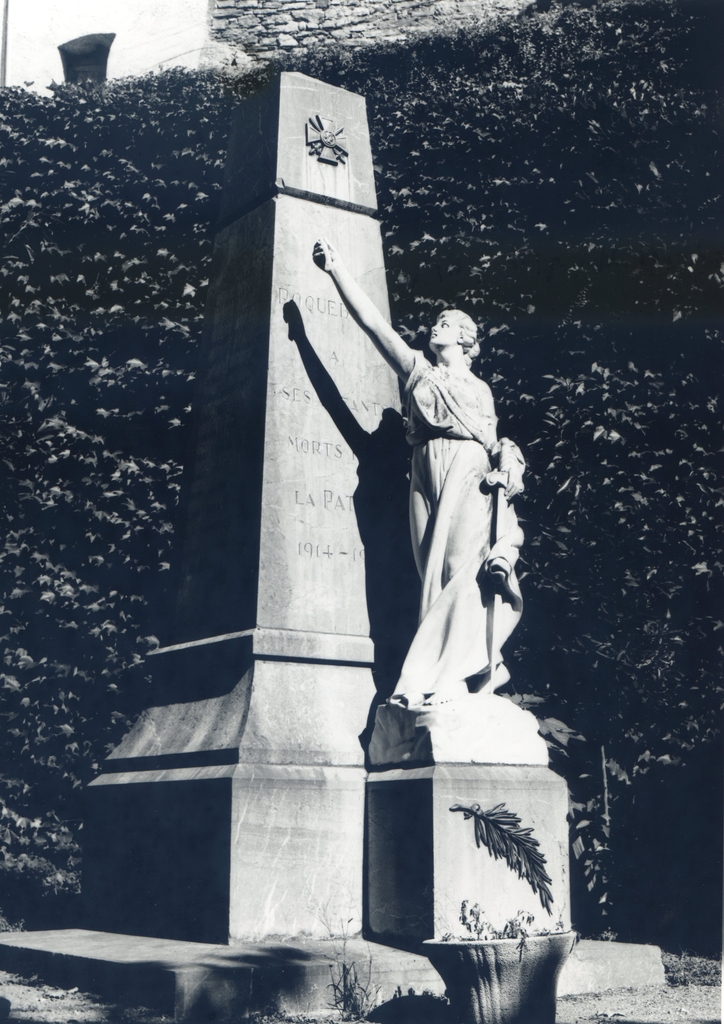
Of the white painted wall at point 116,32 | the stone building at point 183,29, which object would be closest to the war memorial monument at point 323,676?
the stone building at point 183,29

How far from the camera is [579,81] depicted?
10328mm

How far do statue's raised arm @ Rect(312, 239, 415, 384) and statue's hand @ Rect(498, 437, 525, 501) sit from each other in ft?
2.29

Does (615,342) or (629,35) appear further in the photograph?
→ (629,35)

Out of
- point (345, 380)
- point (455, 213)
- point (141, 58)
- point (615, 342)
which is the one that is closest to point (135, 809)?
point (345, 380)

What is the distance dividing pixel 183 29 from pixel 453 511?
1015cm

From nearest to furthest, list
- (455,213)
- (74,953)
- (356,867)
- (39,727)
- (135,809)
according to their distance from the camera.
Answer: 1. (74,953)
2. (356,867)
3. (135,809)
4. (39,727)
5. (455,213)

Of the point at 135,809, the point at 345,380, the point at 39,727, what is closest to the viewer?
the point at 135,809

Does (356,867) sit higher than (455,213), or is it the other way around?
(455,213)

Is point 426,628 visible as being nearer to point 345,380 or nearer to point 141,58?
point 345,380

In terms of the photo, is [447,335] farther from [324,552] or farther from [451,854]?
[451,854]

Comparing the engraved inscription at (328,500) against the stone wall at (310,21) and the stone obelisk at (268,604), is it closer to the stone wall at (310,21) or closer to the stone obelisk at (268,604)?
the stone obelisk at (268,604)

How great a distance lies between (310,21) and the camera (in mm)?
16156

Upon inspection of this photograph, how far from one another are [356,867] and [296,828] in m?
0.42

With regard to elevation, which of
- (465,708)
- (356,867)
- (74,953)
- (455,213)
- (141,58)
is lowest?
(74,953)
